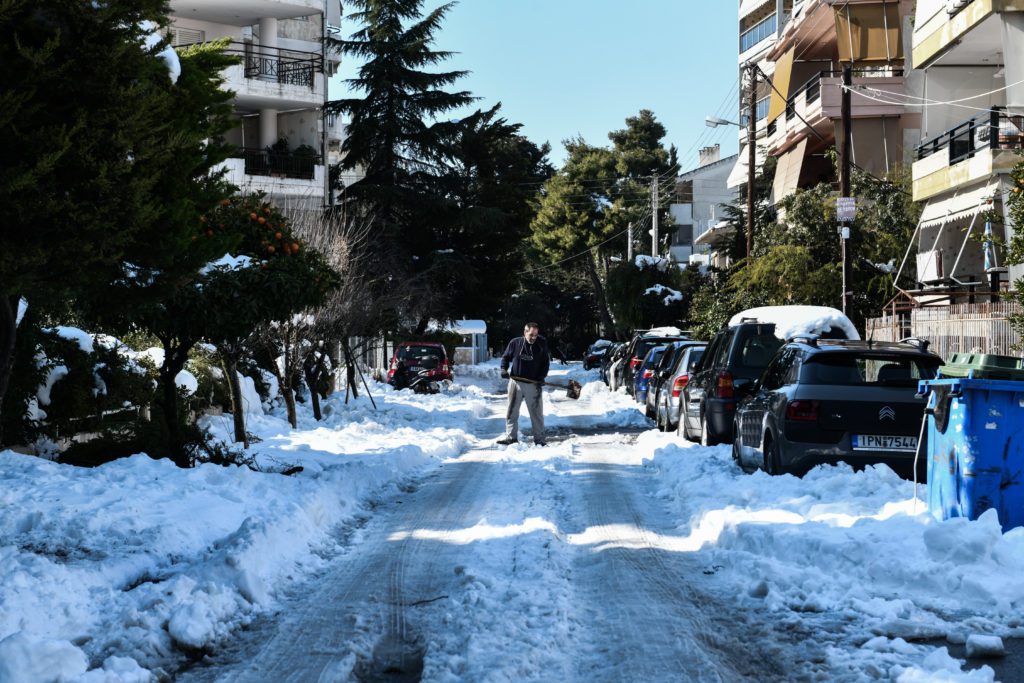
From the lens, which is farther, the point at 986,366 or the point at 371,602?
the point at 986,366

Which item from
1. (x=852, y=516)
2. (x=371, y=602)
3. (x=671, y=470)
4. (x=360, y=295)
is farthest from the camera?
(x=360, y=295)

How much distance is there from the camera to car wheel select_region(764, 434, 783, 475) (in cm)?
1145

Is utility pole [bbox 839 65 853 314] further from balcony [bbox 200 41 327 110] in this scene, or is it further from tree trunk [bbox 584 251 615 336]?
tree trunk [bbox 584 251 615 336]

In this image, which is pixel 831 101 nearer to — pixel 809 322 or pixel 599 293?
pixel 809 322

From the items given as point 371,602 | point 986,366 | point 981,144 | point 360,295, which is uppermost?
Result: point 981,144


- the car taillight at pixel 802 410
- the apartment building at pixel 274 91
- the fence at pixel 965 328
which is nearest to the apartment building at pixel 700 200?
the apartment building at pixel 274 91

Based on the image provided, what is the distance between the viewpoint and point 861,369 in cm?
1141

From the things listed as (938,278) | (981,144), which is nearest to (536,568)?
(981,144)

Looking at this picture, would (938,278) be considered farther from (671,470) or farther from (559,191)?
(559,191)

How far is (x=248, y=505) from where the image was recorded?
10.3 meters

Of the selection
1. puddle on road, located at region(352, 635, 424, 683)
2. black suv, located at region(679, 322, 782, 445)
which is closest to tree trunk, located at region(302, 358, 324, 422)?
black suv, located at region(679, 322, 782, 445)

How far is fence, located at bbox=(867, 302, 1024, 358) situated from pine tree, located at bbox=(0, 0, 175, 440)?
14.0m

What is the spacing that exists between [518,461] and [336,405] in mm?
10618

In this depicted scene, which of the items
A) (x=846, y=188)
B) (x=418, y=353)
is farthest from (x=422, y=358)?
(x=846, y=188)
